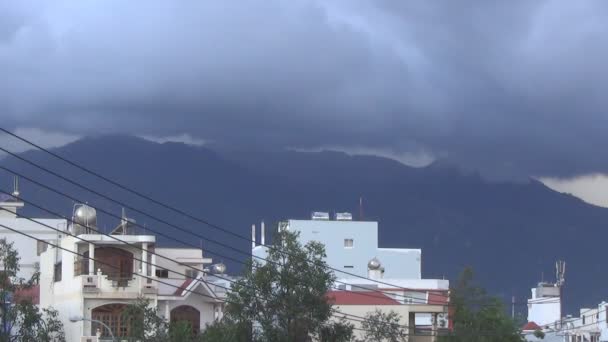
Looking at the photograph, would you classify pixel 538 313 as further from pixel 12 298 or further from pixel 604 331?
pixel 12 298

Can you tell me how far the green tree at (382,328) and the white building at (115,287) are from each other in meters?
10.3

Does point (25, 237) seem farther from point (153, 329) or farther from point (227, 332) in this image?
point (153, 329)

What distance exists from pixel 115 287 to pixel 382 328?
1863 centimetres

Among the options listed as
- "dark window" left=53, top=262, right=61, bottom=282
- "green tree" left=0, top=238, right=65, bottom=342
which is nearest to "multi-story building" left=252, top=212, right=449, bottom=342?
"dark window" left=53, top=262, right=61, bottom=282

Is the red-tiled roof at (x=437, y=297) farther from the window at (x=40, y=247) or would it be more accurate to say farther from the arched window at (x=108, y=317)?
the window at (x=40, y=247)

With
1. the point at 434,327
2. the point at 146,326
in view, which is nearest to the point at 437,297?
the point at 434,327

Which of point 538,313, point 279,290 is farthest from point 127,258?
point 538,313

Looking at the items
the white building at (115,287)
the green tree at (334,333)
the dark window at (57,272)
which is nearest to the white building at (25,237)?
the dark window at (57,272)

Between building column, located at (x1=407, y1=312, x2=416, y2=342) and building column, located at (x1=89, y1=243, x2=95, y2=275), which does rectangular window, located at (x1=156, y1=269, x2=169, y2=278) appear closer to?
building column, located at (x1=89, y1=243, x2=95, y2=275)

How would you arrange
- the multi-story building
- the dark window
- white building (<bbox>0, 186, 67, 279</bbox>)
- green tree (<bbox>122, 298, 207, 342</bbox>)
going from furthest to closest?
1. white building (<bbox>0, 186, 67, 279</bbox>)
2. the multi-story building
3. the dark window
4. green tree (<bbox>122, 298, 207, 342</bbox>)

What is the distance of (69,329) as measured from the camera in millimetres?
92812

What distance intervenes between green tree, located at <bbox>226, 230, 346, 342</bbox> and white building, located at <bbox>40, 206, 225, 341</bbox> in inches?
624

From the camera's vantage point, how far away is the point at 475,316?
10031 cm

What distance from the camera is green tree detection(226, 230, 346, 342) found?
2896 inches
